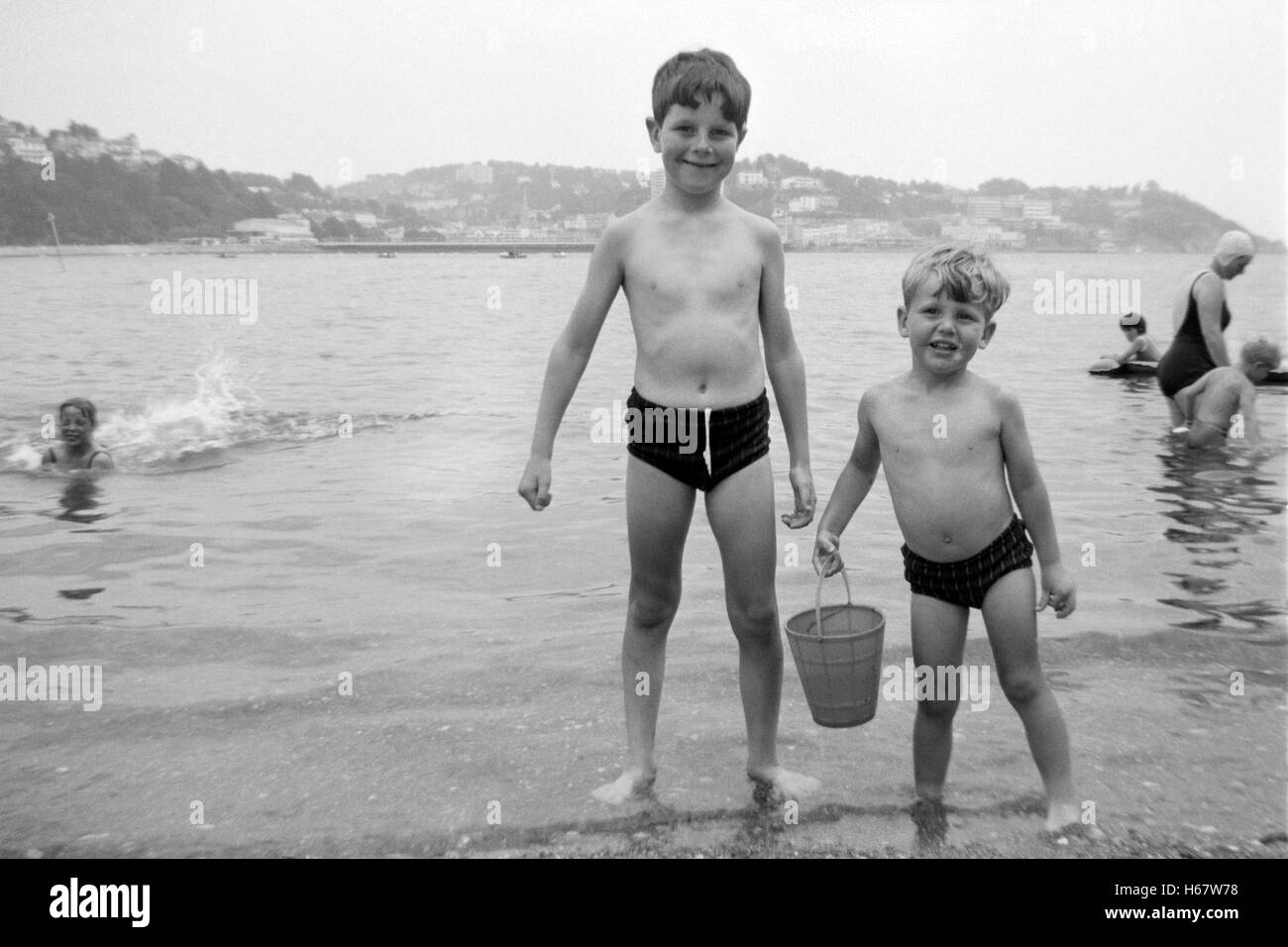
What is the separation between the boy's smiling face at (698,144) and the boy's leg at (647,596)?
86 cm

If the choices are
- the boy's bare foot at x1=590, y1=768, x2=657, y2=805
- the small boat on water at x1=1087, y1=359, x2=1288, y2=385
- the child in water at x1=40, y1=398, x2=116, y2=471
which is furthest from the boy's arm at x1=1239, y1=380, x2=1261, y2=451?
the child in water at x1=40, y1=398, x2=116, y2=471

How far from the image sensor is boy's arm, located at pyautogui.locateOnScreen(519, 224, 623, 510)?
Result: 3.57 meters

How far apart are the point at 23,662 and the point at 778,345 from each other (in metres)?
3.64

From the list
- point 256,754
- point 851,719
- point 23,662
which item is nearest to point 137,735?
point 256,754

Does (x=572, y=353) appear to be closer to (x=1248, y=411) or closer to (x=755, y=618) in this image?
(x=755, y=618)

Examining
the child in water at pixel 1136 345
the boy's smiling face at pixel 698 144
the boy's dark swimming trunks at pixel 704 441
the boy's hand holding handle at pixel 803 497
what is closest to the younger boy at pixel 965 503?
the boy's hand holding handle at pixel 803 497

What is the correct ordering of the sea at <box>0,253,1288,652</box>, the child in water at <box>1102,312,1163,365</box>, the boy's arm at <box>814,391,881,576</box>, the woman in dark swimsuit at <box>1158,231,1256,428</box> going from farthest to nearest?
the child in water at <box>1102,312,1163,365</box> < the woman in dark swimsuit at <box>1158,231,1256,428</box> < the sea at <box>0,253,1288,652</box> < the boy's arm at <box>814,391,881,576</box>

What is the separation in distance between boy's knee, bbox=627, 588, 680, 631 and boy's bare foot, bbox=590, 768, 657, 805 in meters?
0.47

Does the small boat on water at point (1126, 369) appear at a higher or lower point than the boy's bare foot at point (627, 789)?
higher

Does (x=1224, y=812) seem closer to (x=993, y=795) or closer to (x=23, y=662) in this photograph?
(x=993, y=795)

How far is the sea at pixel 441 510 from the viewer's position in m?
5.77

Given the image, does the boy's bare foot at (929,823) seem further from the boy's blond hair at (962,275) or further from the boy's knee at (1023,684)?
the boy's blond hair at (962,275)

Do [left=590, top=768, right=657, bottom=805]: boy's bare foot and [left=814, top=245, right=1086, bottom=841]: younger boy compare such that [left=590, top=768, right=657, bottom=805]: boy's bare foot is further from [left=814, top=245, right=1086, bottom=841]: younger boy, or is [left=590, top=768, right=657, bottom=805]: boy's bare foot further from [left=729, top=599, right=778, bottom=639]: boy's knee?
[left=814, top=245, right=1086, bottom=841]: younger boy

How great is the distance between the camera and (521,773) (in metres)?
3.92
